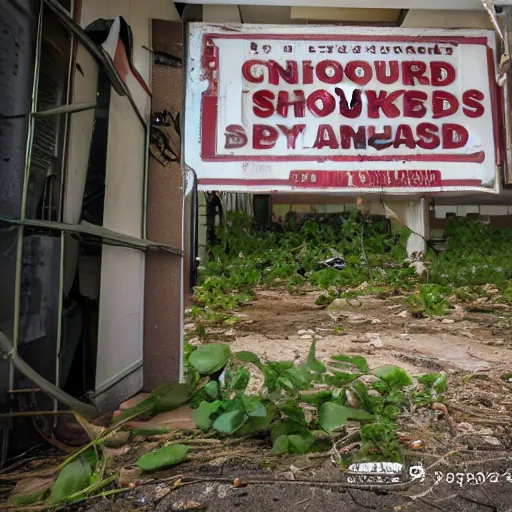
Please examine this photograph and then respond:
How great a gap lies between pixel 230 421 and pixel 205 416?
0.09 m

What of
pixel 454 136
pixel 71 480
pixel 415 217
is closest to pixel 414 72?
pixel 454 136

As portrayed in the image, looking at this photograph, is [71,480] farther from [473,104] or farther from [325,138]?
[473,104]

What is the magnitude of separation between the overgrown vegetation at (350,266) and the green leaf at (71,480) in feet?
10.1

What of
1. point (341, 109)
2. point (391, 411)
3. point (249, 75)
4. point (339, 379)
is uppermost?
point (249, 75)

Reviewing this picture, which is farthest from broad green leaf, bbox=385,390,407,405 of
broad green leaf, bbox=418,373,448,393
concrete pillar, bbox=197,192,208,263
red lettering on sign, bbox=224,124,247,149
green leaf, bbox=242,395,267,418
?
concrete pillar, bbox=197,192,208,263

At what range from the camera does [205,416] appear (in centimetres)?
144

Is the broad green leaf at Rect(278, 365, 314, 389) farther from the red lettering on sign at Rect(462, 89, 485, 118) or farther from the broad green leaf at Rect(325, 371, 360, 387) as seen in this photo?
the red lettering on sign at Rect(462, 89, 485, 118)

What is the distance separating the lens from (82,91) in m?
1.57

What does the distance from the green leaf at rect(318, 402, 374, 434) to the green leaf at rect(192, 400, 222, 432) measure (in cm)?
36

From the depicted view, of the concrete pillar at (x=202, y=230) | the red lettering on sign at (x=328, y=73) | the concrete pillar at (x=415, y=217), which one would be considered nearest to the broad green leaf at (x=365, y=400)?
the red lettering on sign at (x=328, y=73)

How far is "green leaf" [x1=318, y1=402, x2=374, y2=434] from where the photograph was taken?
1377 mm

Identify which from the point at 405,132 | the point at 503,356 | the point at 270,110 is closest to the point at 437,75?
the point at 405,132

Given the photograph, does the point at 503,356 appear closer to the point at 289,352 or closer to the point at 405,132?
the point at 289,352

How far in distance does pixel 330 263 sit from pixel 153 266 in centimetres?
542
